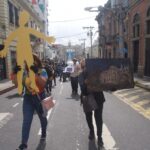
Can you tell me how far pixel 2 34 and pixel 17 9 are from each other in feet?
21.1

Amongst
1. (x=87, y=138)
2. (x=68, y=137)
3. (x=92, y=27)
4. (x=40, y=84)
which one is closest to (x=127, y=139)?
(x=87, y=138)

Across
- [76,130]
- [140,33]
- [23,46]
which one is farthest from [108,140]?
[140,33]

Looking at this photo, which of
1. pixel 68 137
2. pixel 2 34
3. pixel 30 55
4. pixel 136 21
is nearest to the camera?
pixel 30 55

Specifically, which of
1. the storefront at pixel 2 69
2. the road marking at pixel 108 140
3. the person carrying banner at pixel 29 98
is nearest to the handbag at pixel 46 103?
the person carrying banner at pixel 29 98

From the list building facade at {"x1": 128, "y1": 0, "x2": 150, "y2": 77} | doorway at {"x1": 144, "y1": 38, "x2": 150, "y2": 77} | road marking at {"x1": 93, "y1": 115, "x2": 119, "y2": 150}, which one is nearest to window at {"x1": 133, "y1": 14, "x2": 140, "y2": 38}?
building facade at {"x1": 128, "y1": 0, "x2": 150, "y2": 77}

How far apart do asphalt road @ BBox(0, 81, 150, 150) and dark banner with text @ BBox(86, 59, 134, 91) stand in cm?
121

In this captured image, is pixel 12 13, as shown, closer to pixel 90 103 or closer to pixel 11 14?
pixel 11 14

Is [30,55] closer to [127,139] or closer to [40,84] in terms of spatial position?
[40,84]

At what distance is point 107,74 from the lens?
5.35m

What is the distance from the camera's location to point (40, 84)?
5430mm

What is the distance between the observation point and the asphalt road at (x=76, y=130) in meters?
5.79

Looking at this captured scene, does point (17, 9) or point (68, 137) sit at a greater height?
point (17, 9)

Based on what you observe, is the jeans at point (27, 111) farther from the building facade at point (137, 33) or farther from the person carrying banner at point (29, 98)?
the building facade at point (137, 33)

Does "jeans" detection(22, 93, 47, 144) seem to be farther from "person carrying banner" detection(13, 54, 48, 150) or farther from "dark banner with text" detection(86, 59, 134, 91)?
"dark banner with text" detection(86, 59, 134, 91)
